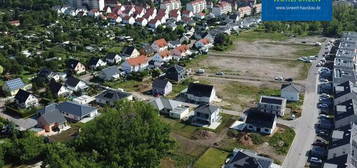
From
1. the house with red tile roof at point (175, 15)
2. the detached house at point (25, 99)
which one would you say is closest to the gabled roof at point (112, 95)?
the detached house at point (25, 99)

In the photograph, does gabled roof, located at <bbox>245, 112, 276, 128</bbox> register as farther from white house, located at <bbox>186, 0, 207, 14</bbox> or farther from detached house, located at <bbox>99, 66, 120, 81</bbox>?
white house, located at <bbox>186, 0, 207, 14</bbox>

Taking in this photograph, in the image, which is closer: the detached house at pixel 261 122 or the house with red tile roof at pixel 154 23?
the detached house at pixel 261 122

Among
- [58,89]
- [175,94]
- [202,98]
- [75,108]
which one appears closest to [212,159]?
[202,98]

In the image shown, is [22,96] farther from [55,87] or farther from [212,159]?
[212,159]

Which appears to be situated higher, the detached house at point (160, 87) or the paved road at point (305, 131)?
the detached house at point (160, 87)

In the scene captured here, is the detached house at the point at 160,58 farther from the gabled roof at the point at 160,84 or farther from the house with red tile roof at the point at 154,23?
the house with red tile roof at the point at 154,23

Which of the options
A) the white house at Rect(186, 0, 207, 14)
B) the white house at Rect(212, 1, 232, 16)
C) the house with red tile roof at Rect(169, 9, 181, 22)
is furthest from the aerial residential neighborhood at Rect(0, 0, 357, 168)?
the white house at Rect(186, 0, 207, 14)
